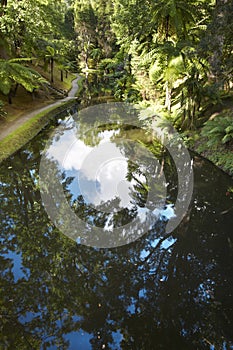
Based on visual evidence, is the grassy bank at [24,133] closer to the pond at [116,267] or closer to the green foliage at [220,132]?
the pond at [116,267]

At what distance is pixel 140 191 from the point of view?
24.0 ft

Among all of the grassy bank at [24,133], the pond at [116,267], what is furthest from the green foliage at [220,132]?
the grassy bank at [24,133]

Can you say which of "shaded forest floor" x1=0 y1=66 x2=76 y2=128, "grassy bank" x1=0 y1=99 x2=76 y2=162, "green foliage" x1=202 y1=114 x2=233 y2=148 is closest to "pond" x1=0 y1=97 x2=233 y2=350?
"green foliage" x1=202 y1=114 x2=233 y2=148

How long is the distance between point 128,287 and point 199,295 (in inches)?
42.1

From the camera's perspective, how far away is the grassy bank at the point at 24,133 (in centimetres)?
971

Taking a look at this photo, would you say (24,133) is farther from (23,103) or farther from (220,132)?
(220,132)

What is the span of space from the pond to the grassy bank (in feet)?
6.21

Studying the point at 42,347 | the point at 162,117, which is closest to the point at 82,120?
the point at 162,117

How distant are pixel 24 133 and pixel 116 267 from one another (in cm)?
875

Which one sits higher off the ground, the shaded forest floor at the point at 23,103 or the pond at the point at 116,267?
the shaded forest floor at the point at 23,103

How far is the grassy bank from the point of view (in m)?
9.71

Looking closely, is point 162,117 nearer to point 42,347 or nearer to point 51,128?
point 51,128

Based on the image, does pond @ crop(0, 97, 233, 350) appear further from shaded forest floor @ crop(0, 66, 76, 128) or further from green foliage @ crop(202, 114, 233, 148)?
shaded forest floor @ crop(0, 66, 76, 128)

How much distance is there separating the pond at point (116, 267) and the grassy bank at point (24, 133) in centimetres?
189
